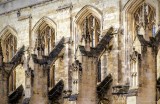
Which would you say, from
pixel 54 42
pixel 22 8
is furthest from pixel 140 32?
pixel 22 8

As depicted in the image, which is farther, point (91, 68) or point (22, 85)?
point (22, 85)

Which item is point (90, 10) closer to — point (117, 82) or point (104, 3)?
point (104, 3)

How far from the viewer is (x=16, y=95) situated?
3244 cm

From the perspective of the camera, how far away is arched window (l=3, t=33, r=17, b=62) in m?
35.7

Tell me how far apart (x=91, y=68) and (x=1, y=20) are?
11.2 metres

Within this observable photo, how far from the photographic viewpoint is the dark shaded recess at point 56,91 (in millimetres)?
29844

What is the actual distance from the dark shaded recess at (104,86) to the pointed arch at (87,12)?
3.53m

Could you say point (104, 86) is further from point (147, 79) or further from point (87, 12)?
point (87, 12)

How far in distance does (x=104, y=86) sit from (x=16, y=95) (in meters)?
6.84

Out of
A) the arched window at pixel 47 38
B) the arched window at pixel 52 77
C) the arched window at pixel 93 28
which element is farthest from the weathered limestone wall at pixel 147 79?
the arched window at pixel 47 38

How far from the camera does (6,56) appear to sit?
1433 inches

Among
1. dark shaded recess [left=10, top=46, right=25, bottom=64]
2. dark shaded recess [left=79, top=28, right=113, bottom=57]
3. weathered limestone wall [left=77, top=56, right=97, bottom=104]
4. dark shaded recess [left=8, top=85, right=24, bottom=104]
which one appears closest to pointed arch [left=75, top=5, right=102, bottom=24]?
dark shaded recess [left=79, top=28, right=113, bottom=57]

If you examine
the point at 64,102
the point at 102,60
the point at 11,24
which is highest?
the point at 11,24

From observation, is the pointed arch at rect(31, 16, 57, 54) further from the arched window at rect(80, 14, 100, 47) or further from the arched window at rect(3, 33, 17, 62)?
the arched window at rect(80, 14, 100, 47)
